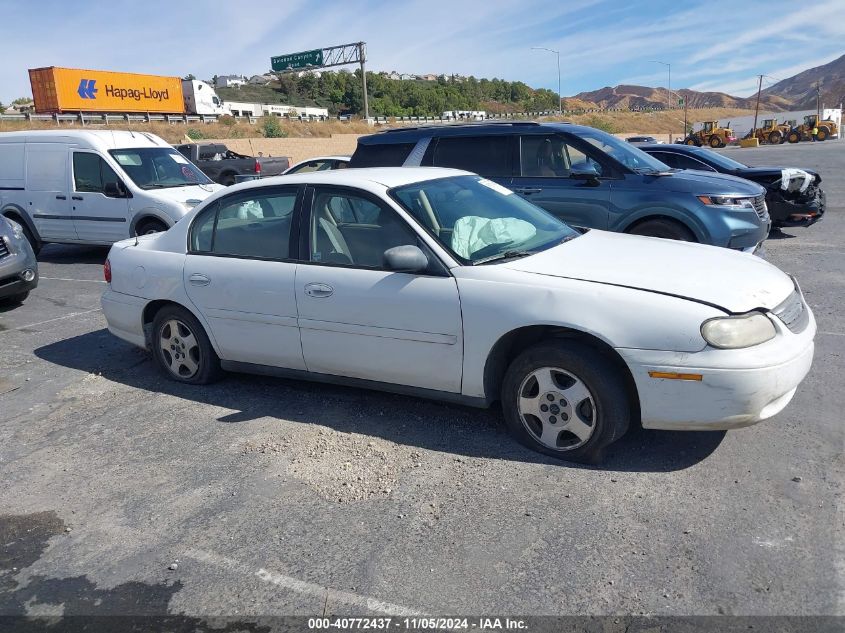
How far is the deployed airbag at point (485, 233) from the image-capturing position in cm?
427

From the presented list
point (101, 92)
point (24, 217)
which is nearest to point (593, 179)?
point (24, 217)

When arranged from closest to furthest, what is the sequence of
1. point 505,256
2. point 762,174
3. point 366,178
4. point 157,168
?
1. point 505,256
2. point 366,178
3. point 157,168
4. point 762,174

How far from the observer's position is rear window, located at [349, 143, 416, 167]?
8.71 meters

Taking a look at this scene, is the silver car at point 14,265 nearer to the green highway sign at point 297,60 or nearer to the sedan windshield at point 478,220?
the sedan windshield at point 478,220

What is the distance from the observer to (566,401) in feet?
12.4

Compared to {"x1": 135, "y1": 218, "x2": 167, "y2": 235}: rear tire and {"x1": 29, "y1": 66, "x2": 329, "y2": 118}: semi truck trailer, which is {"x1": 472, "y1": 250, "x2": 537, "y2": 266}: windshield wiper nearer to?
{"x1": 135, "y1": 218, "x2": 167, "y2": 235}: rear tire

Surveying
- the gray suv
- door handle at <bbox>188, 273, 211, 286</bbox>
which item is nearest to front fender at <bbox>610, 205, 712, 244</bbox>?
Result: the gray suv

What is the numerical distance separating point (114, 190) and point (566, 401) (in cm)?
870

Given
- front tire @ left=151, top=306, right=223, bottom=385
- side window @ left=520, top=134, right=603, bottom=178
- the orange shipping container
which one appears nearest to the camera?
front tire @ left=151, top=306, right=223, bottom=385

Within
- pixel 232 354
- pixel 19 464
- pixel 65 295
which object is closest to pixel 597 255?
pixel 232 354

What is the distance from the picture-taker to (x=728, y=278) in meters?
3.89

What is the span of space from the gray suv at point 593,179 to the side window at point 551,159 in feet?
0.04

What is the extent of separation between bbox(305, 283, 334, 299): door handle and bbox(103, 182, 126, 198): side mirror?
7086mm

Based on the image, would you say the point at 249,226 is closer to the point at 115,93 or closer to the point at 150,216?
the point at 150,216
